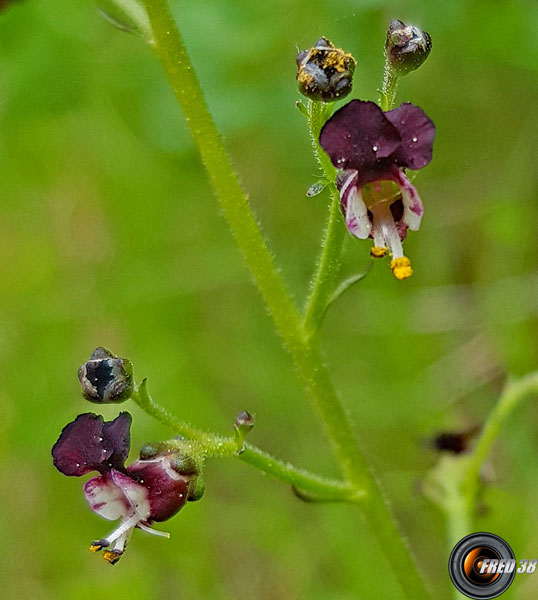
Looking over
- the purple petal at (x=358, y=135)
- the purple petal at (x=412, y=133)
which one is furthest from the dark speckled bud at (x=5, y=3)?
the purple petal at (x=412, y=133)

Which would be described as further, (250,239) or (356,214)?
(250,239)

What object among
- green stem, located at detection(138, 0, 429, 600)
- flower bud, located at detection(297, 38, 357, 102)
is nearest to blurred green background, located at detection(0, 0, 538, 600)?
green stem, located at detection(138, 0, 429, 600)

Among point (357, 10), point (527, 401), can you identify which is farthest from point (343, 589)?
point (357, 10)

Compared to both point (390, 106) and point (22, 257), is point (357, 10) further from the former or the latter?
point (22, 257)

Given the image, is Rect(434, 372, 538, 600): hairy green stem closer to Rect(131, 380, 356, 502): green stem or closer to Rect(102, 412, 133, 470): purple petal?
Rect(131, 380, 356, 502): green stem

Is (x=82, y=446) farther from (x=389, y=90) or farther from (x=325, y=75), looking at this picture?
(x=389, y=90)

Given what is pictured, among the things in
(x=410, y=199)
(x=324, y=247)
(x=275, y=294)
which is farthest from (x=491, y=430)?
(x=410, y=199)

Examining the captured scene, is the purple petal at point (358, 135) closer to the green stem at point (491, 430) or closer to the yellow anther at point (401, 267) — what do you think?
the yellow anther at point (401, 267)

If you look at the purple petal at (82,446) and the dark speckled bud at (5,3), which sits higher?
the dark speckled bud at (5,3)
